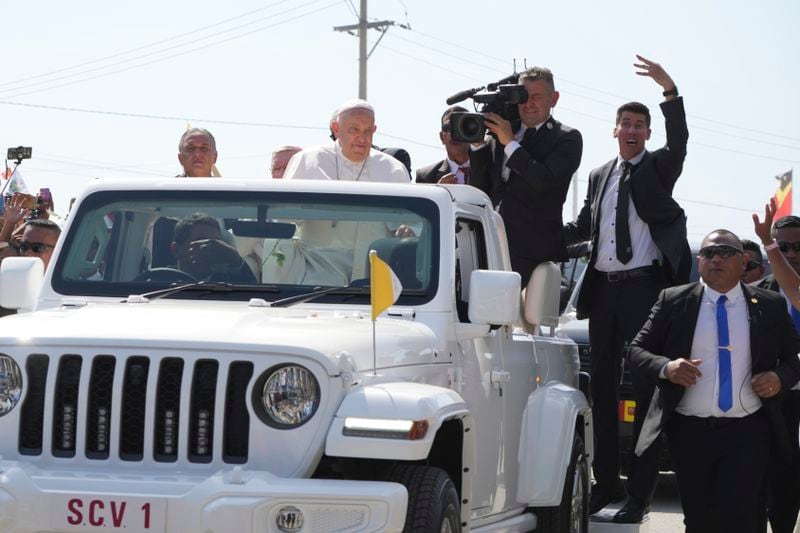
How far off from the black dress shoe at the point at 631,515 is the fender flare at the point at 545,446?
1.32 m

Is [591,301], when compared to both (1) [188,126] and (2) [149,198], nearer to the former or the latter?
(1) [188,126]

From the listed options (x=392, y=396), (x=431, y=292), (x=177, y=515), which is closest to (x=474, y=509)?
(x=431, y=292)

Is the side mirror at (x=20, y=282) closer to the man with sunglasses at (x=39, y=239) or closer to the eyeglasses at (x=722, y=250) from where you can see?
the man with sunglasses at (x=39, y=239)

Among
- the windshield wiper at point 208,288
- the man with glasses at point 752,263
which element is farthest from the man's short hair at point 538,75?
the windshield wiper at point 208,288

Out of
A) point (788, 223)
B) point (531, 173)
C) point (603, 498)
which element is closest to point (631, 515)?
point (603, 498)

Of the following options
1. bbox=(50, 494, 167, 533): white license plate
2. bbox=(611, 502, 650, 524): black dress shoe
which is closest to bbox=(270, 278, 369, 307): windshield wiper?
bbox=(50, 494, 167, 533): white license plate

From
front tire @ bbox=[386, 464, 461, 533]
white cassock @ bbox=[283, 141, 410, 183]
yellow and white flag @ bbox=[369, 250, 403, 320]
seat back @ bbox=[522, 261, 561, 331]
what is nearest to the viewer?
front tire @ bbox=[386, 464, 461, 533]

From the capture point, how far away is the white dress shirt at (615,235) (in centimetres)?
995

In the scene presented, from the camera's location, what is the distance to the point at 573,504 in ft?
27.6

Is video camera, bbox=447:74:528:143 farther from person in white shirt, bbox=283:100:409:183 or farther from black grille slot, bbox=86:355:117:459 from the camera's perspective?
black grille slot, bbox=86:355:117:459

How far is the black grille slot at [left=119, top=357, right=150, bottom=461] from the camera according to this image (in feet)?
18.9

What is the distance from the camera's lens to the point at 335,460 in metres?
5.91

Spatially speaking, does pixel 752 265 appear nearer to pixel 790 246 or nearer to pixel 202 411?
pixel 790 246

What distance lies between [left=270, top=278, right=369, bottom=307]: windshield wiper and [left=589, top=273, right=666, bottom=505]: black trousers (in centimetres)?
334
